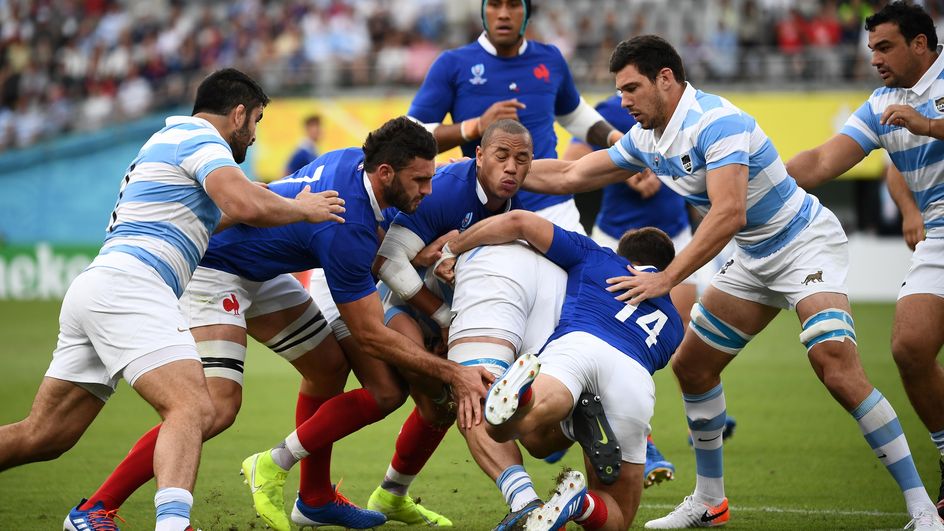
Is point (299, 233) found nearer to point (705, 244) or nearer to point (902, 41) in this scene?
point (705, 244)

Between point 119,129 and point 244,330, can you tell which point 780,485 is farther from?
point 119,129

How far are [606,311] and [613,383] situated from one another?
45 cm

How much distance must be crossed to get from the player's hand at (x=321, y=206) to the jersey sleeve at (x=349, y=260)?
0.12 metres

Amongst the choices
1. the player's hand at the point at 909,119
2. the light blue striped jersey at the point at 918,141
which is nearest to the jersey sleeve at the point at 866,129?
the light blue striped jersey at the point at 918,141

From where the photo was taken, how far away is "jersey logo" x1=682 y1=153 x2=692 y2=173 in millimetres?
6410

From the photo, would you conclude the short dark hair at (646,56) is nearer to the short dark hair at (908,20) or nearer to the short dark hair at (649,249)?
Result: the short dark hair at (649,249)

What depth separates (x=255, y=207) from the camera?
5449 millimetres

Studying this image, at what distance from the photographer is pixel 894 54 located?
22.2 feet

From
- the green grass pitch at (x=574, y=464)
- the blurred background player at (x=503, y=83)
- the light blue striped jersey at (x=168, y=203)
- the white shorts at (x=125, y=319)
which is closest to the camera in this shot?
the white shorts at (x=125, y=319)

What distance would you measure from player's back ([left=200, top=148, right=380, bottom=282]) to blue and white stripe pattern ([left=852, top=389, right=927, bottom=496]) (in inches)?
113

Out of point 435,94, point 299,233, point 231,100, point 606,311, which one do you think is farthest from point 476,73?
point 606,311

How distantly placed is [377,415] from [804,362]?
896cm

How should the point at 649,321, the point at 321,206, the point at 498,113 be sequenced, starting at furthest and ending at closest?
1. the point at 498,113
2. the point at 649,321
3. the point at 321,206

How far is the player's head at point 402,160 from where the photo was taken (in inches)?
240
